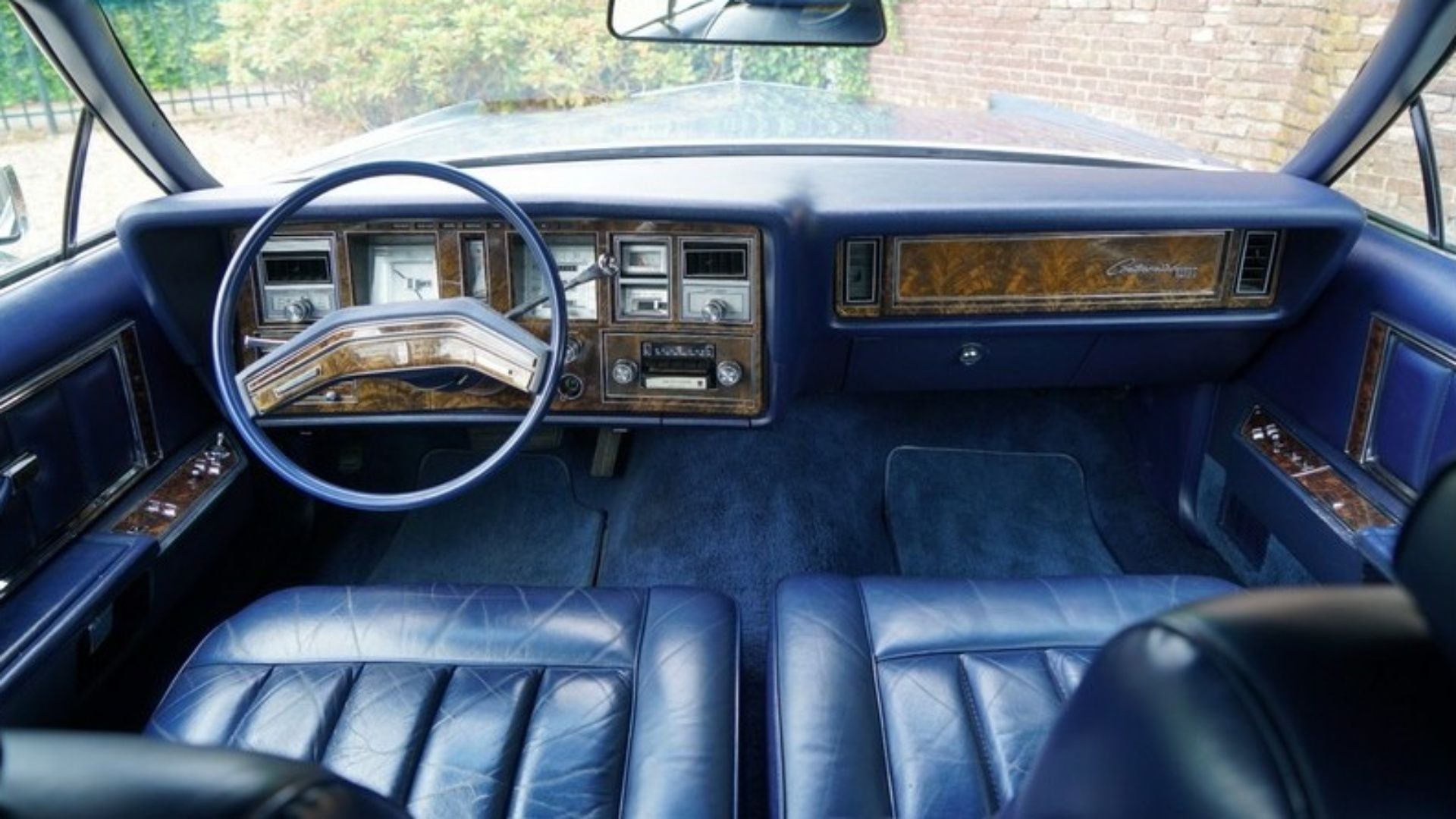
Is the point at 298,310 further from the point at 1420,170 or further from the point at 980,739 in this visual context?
the point at 1420,170

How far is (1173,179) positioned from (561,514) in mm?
1811

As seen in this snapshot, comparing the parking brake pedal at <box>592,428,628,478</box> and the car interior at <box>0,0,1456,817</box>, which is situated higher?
the car interior at <box>0,0,1456,817</box>

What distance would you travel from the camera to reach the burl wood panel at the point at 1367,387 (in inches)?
84.1

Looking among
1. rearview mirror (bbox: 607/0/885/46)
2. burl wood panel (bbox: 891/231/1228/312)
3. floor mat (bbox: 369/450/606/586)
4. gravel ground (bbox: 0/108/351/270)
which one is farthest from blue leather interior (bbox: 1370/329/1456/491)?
gravel ground (bbox: 0/108/351/270)

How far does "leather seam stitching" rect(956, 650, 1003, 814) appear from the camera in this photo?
146 cm

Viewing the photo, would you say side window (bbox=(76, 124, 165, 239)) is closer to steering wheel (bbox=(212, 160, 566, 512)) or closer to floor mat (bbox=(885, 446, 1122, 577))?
steering wheel (bbox=(212, 160, 566, 512))

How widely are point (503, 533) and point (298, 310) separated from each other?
1.01 m

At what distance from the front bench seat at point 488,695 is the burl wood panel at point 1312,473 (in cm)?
129

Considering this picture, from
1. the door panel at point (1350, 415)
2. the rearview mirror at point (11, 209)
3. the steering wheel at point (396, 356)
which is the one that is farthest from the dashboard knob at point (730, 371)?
the rearview mirror at point (11, 209)

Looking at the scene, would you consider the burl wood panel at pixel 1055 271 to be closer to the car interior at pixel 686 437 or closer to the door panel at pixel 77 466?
the car interior at pixel 686 437

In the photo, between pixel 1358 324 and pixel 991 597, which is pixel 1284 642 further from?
pixel 1358 324

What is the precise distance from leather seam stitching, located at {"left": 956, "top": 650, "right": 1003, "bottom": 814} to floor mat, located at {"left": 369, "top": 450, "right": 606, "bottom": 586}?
138 centimetres

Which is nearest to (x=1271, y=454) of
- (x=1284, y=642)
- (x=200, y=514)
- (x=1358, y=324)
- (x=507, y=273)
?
(x=1358, y=324)

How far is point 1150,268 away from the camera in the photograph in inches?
91.7
